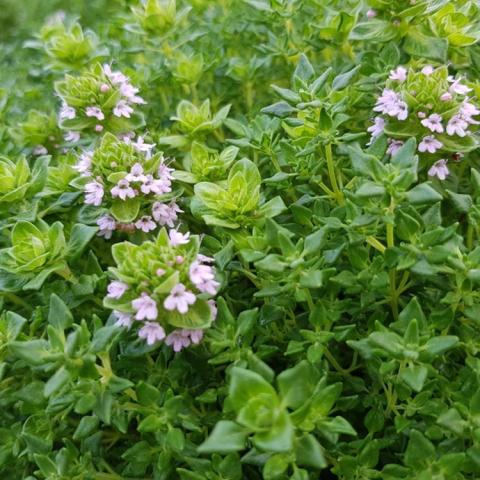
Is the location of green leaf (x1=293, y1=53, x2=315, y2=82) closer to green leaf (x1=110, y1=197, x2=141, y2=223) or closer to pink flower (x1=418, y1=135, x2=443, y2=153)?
pink flower (x1=418, y1=135, x2=443, y2=153)

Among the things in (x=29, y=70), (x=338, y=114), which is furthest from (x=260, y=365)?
(x=29, y=70)

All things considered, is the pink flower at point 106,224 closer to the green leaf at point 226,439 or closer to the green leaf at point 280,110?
the green leaf at point 280,110

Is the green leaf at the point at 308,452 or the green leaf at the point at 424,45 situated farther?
the green leaf at the point at 424,45

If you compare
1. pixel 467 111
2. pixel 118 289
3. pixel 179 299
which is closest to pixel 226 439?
pixel 179 299

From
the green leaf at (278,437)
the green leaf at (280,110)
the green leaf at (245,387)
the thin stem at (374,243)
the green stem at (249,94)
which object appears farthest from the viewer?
the green stem at (249,94)

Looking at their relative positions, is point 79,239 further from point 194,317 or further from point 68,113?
point 68,113

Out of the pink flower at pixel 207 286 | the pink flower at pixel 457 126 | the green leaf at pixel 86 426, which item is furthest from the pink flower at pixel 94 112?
the pink flower at pixel 457 126
